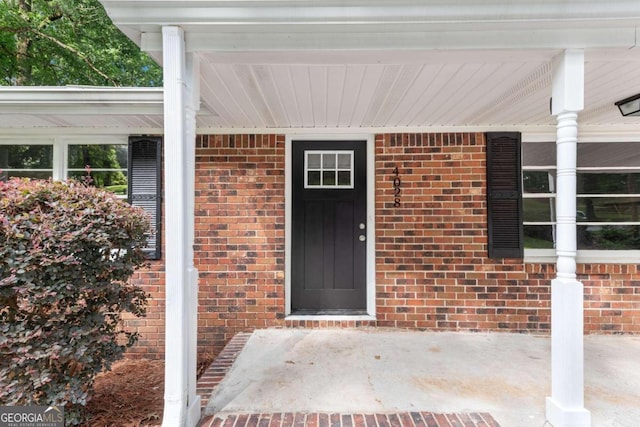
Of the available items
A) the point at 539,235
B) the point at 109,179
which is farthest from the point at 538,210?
the point at 109,179

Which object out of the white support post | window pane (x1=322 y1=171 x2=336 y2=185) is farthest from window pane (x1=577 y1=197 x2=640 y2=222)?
the white support post

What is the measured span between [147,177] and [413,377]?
325 cm

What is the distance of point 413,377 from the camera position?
2.59 m

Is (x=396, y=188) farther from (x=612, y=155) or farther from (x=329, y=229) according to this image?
(x=612, y=155)

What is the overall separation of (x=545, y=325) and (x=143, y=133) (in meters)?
4.81

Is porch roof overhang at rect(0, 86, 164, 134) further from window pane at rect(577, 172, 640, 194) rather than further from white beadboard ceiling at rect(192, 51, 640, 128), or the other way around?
window pane at rect(577, 172, 640, 194)

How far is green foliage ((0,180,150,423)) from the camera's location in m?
1.87

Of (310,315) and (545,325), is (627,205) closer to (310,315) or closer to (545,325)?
(545,325)

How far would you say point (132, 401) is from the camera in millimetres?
2459

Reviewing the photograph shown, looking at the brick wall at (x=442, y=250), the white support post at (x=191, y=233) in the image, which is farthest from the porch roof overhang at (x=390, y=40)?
the brick wall at (x=442, y=250)

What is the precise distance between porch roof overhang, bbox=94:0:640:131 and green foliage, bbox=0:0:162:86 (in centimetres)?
527

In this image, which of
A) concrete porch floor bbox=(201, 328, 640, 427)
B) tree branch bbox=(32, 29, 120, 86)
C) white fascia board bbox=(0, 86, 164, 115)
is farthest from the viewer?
tree branch bbox=(32, 29, 120, 86)

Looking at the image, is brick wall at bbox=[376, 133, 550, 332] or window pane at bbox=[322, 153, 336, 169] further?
window pane at bbox=[322, 153, 336, 169]

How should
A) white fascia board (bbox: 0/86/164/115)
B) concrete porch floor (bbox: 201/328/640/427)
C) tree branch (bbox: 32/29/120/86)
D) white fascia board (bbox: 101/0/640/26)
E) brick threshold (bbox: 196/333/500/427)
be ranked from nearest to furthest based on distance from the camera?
1. white fascia board (bbox: 101/0/640/26)
2. brick threshold (bbox: 196/333/500/427)
3. concrete porch floor (bbox: 201/328/640/427)
4. white fascia board (bbox: 0/86/164/115)
5. tree branch (bbox: 32/29/120/86)
